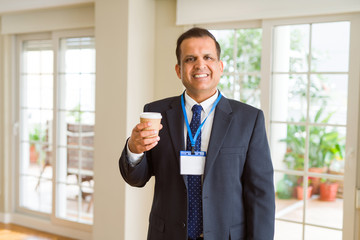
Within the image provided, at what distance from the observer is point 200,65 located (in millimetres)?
1698

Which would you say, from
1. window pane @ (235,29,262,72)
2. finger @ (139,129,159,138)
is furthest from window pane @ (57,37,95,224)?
window pane @ (235,29,262,72)

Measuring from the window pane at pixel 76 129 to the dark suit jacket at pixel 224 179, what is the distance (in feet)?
10.5

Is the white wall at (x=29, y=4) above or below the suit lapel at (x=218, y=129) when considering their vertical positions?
above

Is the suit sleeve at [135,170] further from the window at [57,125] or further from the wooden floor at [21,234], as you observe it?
the wooden floor at [21,234]

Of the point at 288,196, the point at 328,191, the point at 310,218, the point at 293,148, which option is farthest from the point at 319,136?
the point at 310,218

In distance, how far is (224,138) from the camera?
170 centimetres

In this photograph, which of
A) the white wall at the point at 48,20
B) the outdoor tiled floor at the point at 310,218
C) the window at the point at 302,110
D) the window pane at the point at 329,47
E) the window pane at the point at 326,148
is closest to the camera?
the outdoor tiled floor at the point at 310,218

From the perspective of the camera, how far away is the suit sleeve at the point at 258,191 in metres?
1.71

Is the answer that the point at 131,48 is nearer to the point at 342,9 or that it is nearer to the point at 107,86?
the point at 107,86

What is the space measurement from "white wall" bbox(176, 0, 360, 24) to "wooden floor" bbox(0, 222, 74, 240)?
299 cm

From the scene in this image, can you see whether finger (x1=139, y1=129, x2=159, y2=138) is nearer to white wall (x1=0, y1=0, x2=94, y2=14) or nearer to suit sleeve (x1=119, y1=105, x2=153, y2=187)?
suit sleeve (x1=119, y1=105, x2=153, y2=187)

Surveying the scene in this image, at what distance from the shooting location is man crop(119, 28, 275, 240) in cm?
168

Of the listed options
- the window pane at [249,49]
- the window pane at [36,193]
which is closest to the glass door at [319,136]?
the window pane at [249,49]

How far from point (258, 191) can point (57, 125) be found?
3781 millimetres
